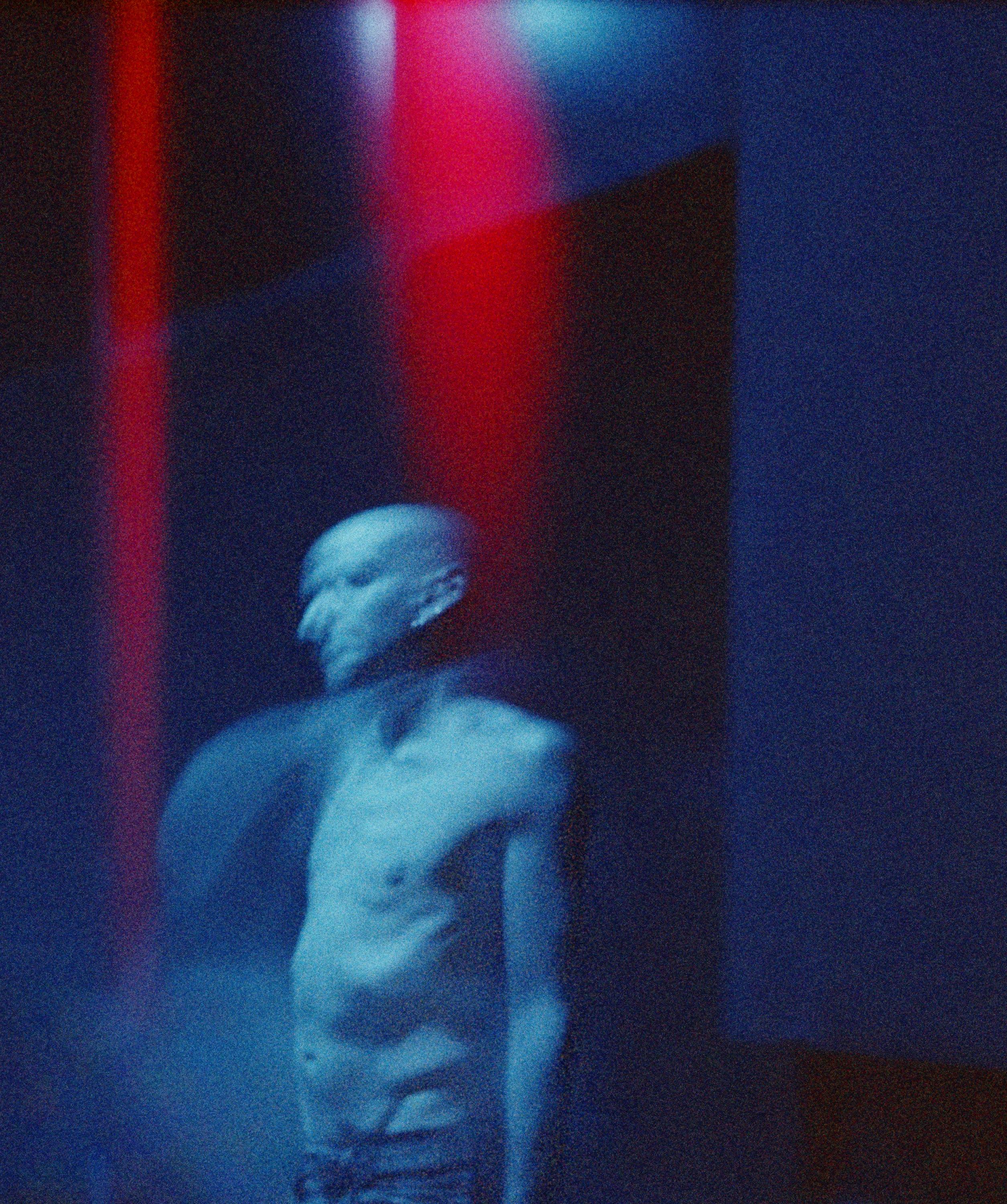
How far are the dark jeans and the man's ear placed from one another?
0.85 meters

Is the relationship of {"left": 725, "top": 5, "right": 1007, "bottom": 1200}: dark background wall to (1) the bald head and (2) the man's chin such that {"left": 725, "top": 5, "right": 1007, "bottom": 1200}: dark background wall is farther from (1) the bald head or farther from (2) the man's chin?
(2) the man's chin

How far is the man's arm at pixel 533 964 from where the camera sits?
2.12 metres

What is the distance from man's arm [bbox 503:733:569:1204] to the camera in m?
2.12

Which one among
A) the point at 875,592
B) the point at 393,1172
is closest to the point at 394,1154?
the point at 393,1172

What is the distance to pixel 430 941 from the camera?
2.16 metres

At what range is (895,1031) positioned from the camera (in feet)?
6.77

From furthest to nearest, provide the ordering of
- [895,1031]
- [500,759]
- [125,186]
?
[125,186] → [500,759] → [895,1031]

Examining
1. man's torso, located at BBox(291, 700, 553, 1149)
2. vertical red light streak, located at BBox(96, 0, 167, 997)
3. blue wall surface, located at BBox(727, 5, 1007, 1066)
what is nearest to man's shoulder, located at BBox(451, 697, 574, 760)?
man's torso, located at BBox(291, 700, 553, 1149)

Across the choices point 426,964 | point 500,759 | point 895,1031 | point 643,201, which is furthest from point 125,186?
point 895,1031

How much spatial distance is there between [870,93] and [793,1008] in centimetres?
151

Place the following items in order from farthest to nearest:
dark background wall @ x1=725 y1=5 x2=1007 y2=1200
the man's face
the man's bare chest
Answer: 1. the man's face
2. the man's bare chest
3. dark background wall @ x1=725 y1=5 x2=1007 y2=1200

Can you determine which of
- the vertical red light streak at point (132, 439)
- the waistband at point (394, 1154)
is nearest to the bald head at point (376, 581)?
the vertical red light streak at point (132, 439)

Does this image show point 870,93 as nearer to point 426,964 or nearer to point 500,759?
point 500,759

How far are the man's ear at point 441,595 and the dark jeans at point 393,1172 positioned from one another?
854 millimetres
